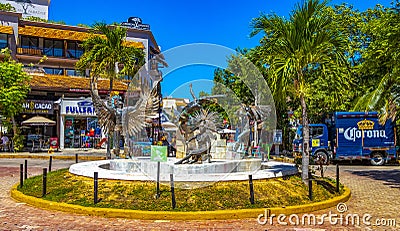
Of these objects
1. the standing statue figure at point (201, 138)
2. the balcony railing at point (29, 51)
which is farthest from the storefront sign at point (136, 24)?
the standing statue figure at point (201, 138)

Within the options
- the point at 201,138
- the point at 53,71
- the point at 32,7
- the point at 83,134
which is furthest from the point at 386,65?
the point at 32,7

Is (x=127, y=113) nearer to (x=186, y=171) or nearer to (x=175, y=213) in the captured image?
(x=186, y=171)

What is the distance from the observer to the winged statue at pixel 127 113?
1547 cm

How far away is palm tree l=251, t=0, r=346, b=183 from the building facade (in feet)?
73.6

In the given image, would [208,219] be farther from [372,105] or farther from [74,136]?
[74,136]

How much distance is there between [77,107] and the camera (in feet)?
116

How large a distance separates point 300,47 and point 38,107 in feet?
94.5

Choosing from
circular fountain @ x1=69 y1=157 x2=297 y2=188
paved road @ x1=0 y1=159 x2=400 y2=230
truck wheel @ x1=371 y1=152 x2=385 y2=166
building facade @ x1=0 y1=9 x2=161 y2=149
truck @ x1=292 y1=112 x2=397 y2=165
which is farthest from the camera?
building facade @ x1=0 y1=9 x2=161 y2=149

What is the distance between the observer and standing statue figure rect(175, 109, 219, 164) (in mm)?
13938

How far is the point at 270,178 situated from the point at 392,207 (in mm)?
3304

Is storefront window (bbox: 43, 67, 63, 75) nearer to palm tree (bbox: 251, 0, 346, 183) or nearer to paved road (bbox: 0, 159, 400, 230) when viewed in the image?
paved road (bbox: 0, 159, 400, 230)

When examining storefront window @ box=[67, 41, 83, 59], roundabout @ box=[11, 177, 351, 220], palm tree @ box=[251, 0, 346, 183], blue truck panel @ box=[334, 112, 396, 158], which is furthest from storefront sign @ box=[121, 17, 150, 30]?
roundabout @ box=[11, 177, 351, 220]

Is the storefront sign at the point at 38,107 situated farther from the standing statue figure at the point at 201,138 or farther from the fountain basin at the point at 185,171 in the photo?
the standing statue figure at the point at 201,138

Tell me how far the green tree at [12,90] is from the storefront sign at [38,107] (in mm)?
3047
